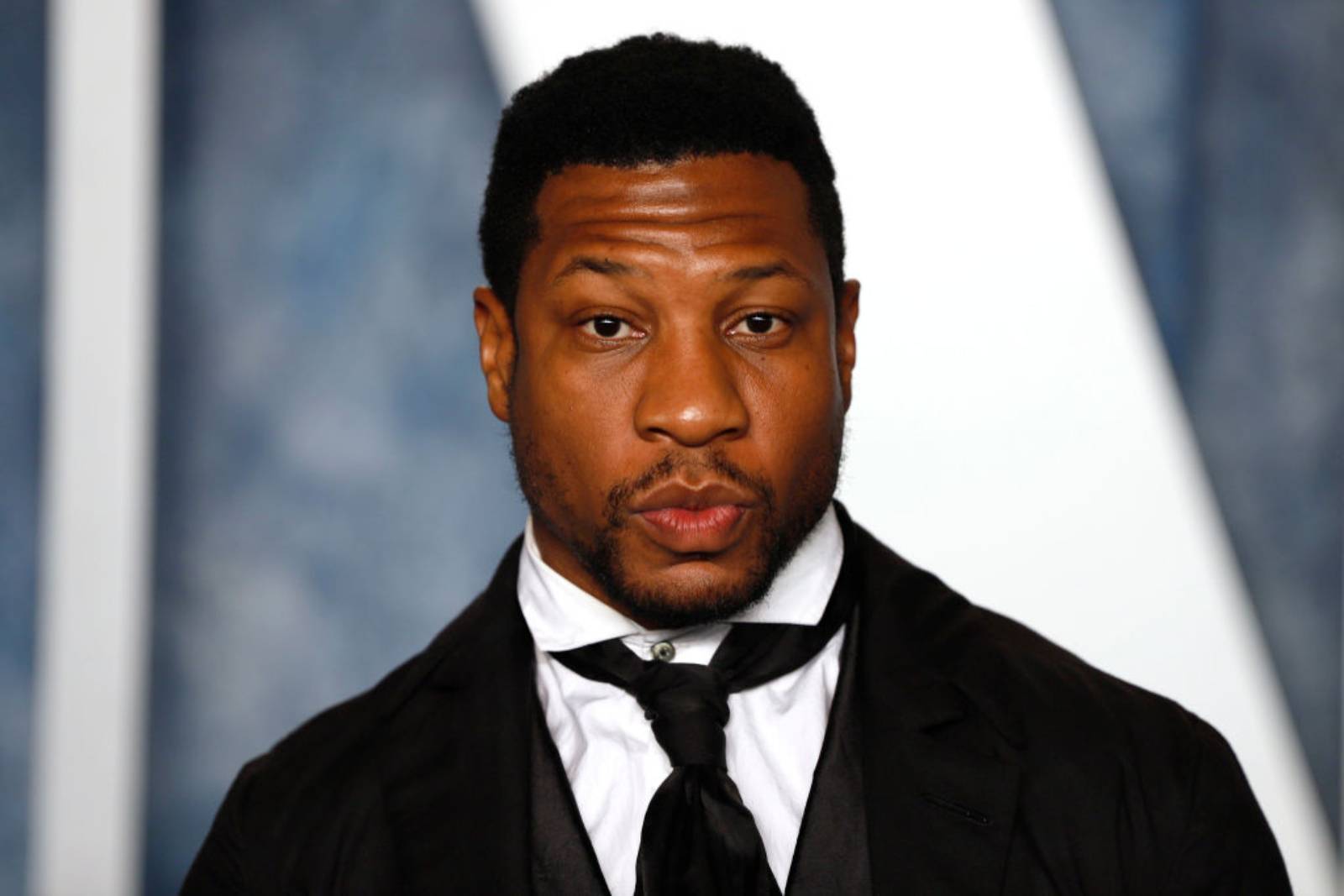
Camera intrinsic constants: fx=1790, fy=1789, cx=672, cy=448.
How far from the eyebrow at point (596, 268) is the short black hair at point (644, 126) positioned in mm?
95

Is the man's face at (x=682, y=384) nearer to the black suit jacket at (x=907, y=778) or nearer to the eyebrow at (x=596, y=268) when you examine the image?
the eyebrow at (x=596, y=268)

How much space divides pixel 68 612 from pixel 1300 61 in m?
2.43

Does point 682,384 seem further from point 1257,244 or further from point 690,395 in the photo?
point 1257,244

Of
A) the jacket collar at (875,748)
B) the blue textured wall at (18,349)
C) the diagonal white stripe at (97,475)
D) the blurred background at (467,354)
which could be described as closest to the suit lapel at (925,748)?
the jacket collar at (875,748)

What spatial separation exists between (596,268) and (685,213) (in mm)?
111

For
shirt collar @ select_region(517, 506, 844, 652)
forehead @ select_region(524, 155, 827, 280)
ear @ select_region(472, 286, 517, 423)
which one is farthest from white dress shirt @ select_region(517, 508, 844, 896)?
forehead @ select_region(524, 155, 827, 280)

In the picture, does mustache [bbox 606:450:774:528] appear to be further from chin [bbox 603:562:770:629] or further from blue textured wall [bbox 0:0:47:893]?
blue textured wall [bbox 0:0:47:893]

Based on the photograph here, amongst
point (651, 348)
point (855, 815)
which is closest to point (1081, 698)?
point (855, 815)

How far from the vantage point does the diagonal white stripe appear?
316 centimetres

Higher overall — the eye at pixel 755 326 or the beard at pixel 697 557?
the eye at pixel 755 326

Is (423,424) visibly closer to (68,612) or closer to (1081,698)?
(68,612)

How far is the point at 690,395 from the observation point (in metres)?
1.83

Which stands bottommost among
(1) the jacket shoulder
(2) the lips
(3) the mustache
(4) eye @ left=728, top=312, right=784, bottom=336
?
(1) the jacket shoulder

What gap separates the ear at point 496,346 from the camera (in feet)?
6.87
